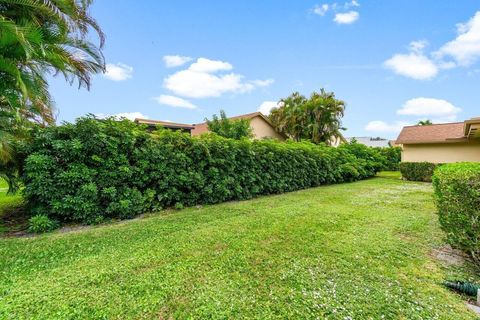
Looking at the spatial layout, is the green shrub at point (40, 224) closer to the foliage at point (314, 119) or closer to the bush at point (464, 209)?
the bush at point (464, 209)

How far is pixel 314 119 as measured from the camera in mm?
22922

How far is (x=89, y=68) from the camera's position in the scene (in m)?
5.69

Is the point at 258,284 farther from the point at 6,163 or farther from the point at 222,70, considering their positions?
the point at 222,70

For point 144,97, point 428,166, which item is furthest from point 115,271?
point 428,166

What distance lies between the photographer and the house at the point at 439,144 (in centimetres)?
1450

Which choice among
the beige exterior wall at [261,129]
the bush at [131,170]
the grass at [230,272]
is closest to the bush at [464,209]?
the grass at [230,272]

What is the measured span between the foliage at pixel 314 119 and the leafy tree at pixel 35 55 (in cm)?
1915

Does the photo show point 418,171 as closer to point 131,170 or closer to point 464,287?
point 464,287

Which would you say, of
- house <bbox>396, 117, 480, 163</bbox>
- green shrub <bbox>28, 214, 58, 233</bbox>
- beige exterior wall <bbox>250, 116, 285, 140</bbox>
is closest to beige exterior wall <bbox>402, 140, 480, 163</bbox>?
house <bbox>396, 117, 480, 163</bbox>

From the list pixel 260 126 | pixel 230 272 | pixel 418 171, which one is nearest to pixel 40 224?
pixel 230 272

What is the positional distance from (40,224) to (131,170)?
1.97 metres

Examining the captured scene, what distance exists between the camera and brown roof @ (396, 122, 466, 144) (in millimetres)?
15359

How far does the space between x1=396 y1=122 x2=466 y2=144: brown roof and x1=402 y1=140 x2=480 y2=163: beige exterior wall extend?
1.56 ft

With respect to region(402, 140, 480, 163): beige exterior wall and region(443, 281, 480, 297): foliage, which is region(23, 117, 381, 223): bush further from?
region(402, 140, 480, 163): beige exterior wall
